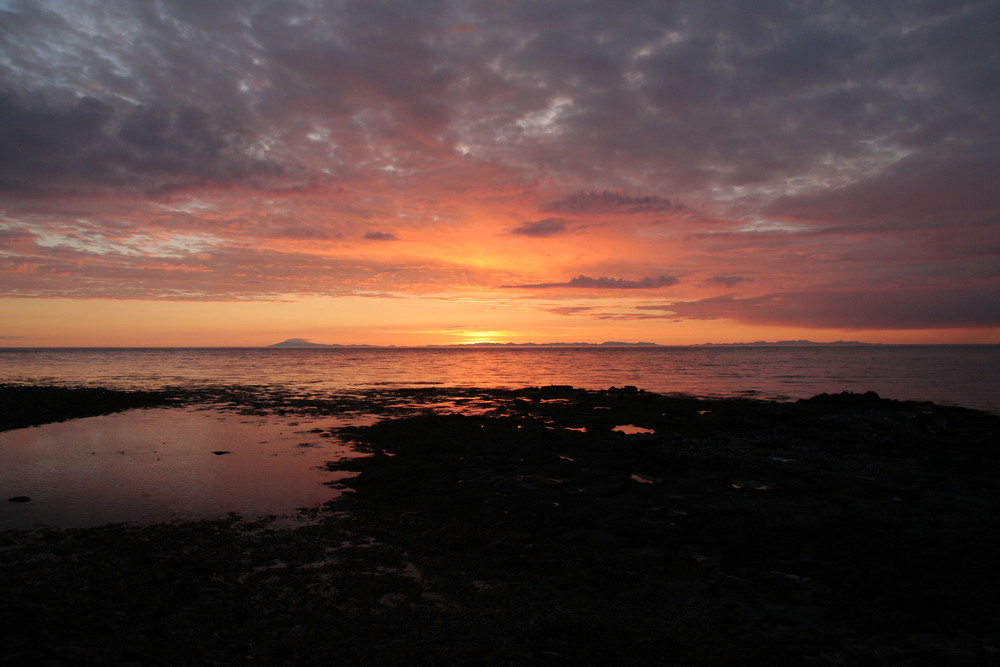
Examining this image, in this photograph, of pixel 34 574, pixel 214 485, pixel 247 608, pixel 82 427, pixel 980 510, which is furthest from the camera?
pixel 82 427

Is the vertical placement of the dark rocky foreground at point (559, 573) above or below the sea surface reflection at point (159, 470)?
above

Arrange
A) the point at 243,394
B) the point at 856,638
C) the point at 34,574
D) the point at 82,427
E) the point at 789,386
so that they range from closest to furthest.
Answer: the point at 856,638
the point at 34,574
the point at 82,427
the point at 243,394
the point at 789,386

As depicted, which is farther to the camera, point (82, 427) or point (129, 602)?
point (82, 427)

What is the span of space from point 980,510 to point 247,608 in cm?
1534

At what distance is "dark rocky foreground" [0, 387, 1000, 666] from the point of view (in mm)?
6770

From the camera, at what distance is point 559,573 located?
9.20 metres

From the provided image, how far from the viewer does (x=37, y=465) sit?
57.8 feet

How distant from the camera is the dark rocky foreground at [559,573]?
22.2 feet

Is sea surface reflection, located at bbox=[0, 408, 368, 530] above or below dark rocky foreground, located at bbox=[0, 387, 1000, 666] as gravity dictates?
below

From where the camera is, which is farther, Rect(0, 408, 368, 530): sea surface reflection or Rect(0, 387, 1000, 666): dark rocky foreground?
Rect(0, 408, 368, 530): sea surface reflection

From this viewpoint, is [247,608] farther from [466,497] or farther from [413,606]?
[466,497]

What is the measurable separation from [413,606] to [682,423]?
2141cm

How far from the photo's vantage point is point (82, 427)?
25953 millimetres

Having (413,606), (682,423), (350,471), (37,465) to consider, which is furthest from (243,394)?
(413,606)
